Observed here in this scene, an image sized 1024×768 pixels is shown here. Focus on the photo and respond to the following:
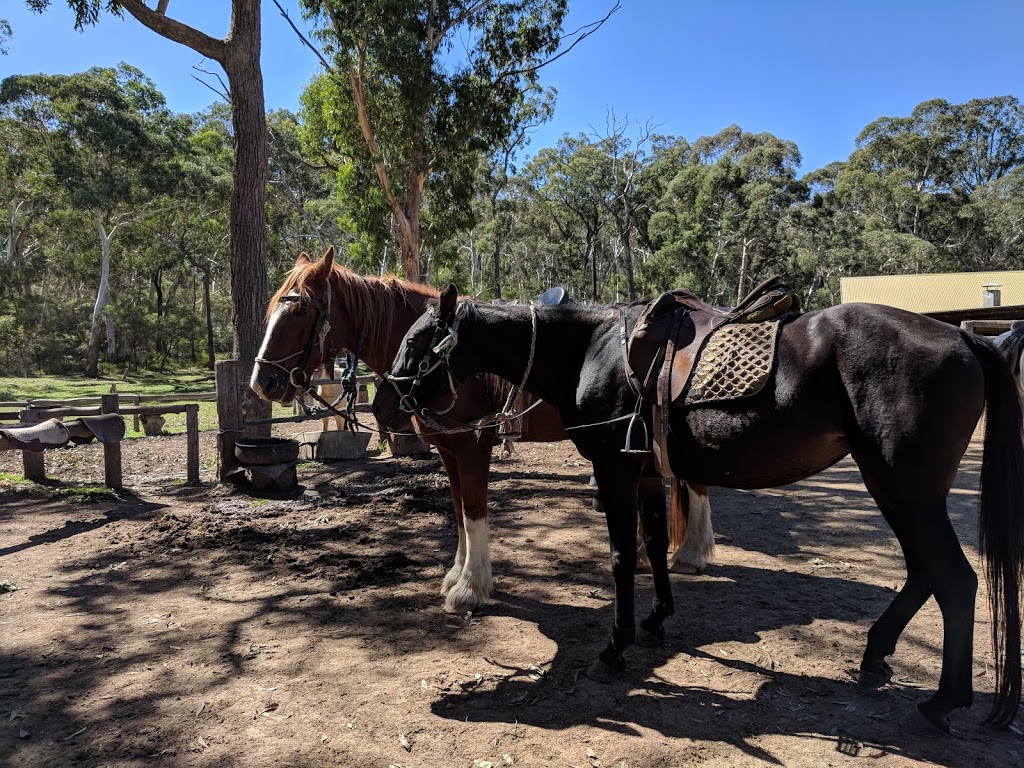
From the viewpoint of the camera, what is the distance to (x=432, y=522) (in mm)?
6164

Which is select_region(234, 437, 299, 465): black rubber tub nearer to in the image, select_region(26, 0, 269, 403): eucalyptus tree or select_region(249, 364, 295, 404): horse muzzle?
select_region(26, 0, 269, 403): eucalyptus tree

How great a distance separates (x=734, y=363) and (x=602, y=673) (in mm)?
1831

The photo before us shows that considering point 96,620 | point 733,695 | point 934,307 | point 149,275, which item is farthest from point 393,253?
point 149,275

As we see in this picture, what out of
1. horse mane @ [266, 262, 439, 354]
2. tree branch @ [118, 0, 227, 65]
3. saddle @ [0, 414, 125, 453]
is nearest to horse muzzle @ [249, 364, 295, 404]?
horse mane @ [266, 262, 439, 354]

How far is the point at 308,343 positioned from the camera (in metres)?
4.42

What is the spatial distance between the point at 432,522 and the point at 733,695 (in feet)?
12.0

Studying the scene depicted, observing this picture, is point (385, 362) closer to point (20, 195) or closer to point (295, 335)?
point (295, 335)

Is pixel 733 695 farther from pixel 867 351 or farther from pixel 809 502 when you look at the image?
pixel 809 502

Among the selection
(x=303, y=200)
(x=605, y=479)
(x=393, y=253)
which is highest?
(x=303, y=200)

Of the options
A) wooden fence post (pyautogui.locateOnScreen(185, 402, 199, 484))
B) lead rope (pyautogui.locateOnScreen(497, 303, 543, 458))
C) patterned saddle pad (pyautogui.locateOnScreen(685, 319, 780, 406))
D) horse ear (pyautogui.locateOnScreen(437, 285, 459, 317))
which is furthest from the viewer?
wooden fence post (pyautogui.locateOnScreen(185, 402, 199, 484))

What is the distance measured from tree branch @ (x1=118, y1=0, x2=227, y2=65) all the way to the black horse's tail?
9465 millimetres

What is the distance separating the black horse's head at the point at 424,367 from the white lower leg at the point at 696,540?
260 centimetres

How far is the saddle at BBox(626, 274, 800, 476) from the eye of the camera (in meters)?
3.06

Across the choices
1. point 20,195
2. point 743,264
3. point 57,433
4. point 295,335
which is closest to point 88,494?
point 57,433
